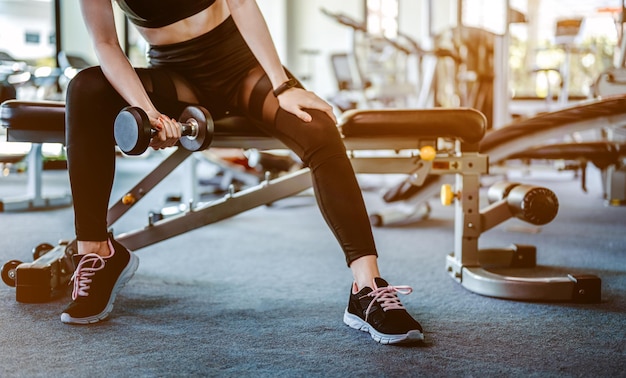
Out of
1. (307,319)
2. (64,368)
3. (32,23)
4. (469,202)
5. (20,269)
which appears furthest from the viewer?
(32,23)

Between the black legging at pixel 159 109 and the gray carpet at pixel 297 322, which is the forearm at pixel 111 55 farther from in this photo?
the gray carpet at pixel 297 322

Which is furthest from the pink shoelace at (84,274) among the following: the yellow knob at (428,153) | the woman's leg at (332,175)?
the yellow knob at (428,153)

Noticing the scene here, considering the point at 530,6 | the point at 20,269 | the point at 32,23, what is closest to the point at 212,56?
the point at 20,269

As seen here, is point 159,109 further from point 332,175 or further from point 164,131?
point 332,175

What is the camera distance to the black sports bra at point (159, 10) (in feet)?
4.31

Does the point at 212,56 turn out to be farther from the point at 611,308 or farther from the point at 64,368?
the point at 611,308

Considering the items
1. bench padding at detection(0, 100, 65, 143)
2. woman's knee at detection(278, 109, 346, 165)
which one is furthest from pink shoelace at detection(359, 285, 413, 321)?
bench padding at detection(0, 100, 65, 143)

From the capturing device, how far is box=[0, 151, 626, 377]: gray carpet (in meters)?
1.04

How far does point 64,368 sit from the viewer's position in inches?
40.2

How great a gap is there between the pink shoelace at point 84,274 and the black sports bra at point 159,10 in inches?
19.9

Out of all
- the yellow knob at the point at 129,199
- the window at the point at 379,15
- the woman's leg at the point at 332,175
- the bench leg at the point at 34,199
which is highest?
the window at the point at 379,15

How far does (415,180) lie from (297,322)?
1.72 feet

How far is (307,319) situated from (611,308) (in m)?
0.68

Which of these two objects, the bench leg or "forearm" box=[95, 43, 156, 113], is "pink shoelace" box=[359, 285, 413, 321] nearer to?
"forearm" box=[95, 43, 156, 113]
